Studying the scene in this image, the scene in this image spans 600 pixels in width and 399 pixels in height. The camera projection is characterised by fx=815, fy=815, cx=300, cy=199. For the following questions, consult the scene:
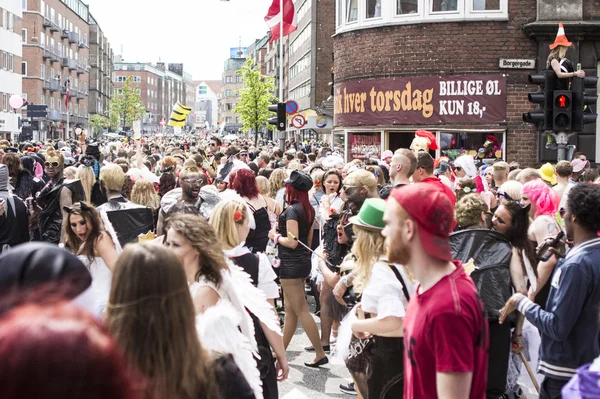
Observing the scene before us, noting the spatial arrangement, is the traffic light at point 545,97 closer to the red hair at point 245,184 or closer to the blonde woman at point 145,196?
the red hair at point 245,184

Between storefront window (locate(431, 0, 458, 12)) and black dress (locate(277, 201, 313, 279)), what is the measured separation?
454 inches

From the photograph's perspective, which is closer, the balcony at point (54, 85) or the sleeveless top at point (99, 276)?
the sleeveless top at point (99, 276)

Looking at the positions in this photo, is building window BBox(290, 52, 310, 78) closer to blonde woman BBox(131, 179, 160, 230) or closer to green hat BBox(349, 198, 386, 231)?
blonde woman BBox(131, 179, 160, 230)

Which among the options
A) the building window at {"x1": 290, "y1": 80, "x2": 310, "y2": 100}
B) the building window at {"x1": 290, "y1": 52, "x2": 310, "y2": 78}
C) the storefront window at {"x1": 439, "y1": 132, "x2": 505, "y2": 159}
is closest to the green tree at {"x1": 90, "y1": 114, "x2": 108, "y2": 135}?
the building window at {"x1": 290, "y1": 80, "x2": 310, "y2": 100}

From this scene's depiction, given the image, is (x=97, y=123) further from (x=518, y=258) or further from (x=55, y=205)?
(x=518, y=258)

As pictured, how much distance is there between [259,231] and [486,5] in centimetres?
1180

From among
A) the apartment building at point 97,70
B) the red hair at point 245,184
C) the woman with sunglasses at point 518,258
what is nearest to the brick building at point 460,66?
the red hair at point 245,184

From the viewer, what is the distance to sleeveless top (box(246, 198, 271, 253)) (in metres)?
9.11

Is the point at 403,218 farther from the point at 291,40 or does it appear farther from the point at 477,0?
the point at 291,40

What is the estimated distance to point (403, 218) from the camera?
11.7ft

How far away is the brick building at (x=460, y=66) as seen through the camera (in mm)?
18781

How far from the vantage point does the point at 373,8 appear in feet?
66.4

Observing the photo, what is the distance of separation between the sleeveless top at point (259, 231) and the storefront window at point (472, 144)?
10.9 meters

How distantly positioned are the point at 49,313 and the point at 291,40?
9023cm
